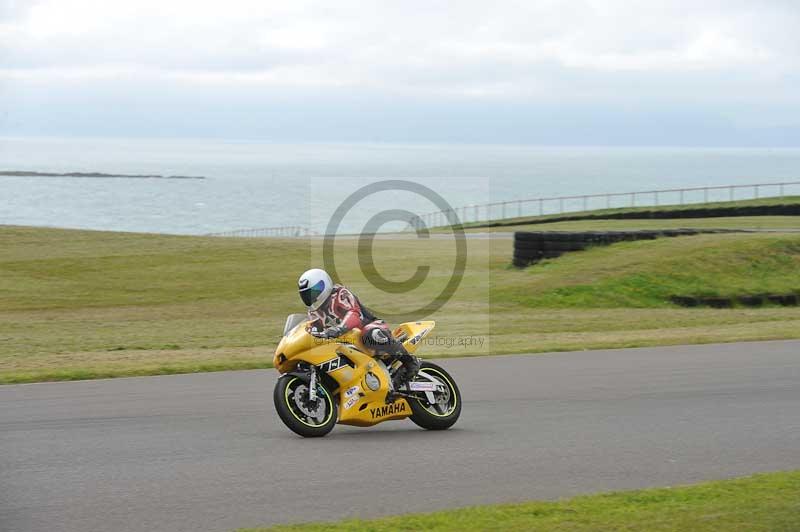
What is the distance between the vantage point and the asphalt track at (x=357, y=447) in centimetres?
766

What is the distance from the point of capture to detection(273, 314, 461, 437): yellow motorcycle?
993 cm

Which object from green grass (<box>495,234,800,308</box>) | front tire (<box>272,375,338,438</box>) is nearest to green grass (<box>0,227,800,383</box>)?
green grass (<box>495,234,800,308</box>)

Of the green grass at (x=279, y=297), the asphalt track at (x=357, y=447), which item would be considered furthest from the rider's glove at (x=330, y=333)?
the green grass at (x=279, y=297)

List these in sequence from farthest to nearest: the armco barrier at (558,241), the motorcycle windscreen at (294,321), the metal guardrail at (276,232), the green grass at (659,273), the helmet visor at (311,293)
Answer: the metal guardrail at (276,232) → the armco barrier at (558,241) → the green grass at (659,273) → the motorcycle windscreen at (294,321) → the helmet visor at (311,293)

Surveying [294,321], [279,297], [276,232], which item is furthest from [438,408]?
[276,232]

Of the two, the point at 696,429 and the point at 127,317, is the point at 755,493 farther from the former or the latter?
the point at 127,317

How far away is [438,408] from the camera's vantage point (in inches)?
422

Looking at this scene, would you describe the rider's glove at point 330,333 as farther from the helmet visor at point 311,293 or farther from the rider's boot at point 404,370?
the rider's boot at point 404,370

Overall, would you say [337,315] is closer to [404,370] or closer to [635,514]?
[404,370]

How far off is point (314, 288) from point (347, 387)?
3.44ft

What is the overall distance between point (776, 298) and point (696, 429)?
16538 millimetres

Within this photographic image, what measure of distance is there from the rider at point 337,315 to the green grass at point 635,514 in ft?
9.85

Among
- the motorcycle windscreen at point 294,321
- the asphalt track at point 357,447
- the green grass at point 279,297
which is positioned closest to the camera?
the asphalt track at point 357,447

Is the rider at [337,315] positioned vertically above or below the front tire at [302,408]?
above
